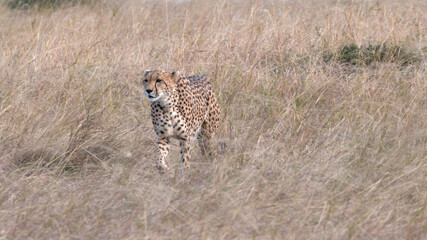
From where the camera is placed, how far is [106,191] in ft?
11.2

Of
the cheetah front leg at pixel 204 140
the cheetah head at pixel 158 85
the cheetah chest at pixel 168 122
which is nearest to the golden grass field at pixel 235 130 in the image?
the cheetah front leg at pixel 204 140

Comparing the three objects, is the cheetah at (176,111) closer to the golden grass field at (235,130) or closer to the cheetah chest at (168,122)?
the cheetah chest at (168,122)

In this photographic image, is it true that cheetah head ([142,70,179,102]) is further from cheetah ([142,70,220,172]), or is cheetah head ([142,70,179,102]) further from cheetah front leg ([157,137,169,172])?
cheetah front leg ([157,137,169,172])

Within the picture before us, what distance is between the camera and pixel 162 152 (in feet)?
13.6

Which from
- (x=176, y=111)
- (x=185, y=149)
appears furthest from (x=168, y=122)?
(x=185, y=149)

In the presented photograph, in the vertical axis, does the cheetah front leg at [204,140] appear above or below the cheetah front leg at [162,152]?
below

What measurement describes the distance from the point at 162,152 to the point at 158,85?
1.28 ft

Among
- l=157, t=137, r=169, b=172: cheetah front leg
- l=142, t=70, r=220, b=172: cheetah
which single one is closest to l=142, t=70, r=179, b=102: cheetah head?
l=142, t=70, r=220, b=172: cheetah

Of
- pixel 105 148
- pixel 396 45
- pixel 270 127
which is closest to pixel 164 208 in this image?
pixel 105 148

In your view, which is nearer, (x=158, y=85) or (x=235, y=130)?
(x=158, y=85)

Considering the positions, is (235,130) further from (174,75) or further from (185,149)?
(174,75)

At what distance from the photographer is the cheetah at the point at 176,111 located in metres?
4.12

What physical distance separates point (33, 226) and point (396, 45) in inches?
163

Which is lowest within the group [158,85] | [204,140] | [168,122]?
[204,140]
